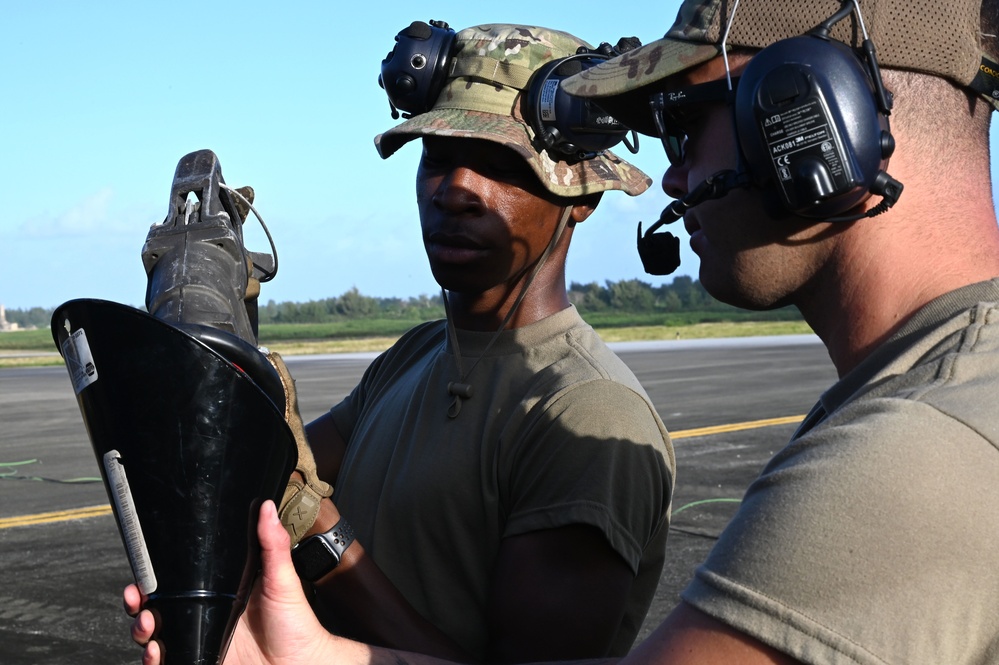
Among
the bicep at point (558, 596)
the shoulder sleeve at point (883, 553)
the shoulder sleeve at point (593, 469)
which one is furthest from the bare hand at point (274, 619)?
the shoulder sleeve at point (883, 553)

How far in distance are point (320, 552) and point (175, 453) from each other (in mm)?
561

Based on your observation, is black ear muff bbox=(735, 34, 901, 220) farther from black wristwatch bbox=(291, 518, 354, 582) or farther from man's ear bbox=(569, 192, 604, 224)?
man's ear bbox=(569, 192, 604, 224)

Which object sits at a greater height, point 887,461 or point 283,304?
point 887,461

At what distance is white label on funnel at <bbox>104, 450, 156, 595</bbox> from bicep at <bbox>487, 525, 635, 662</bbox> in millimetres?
751

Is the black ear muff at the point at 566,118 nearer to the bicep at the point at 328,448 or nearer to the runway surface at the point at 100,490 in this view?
the bicep at the point at 328,448

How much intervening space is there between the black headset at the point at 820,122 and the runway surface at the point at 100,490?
413 centimetres

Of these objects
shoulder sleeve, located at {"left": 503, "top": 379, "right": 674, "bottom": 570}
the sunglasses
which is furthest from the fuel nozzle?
the sunglasses

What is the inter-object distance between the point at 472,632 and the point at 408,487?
0.34 m

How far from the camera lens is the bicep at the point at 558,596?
2.05 m

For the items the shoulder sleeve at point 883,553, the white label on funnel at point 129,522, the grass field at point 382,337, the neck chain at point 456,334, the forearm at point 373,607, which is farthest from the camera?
the grass field at point 382,337

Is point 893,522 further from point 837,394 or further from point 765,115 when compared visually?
point 765,115

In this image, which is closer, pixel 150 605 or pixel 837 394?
pixel 837 394

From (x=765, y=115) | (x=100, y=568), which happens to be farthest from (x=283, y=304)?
(x=765, y=115)

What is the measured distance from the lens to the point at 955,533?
108cm
